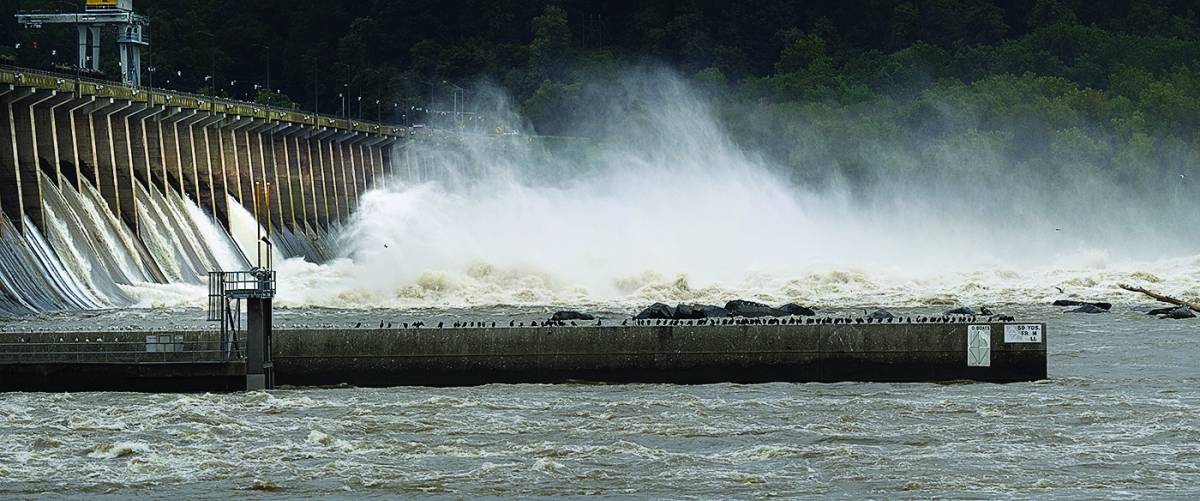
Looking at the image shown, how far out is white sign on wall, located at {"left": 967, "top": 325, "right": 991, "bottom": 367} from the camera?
2207 inches

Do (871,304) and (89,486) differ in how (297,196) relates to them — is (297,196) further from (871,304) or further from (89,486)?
(89,486)

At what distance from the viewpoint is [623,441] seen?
47062mm

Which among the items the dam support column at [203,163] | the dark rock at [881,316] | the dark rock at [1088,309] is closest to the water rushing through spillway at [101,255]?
the dam support column at [203,163]

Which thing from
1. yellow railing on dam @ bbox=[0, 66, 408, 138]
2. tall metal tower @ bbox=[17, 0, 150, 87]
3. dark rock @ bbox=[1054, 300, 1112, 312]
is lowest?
dark rock @ bbox=[1054, 300, 1112, 312]

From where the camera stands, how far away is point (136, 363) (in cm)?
5459

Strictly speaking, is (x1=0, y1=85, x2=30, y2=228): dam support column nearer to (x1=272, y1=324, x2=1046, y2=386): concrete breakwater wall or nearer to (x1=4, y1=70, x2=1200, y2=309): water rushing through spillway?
(x1=4, y1=70, x2=1200, y2=309): water rushing through spillway

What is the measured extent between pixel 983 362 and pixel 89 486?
23.7 m

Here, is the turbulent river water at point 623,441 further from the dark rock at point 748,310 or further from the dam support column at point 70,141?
the dam support column at point 70,141

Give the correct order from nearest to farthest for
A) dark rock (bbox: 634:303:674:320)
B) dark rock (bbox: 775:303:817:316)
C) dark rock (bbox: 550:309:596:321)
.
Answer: dark rock (bbox: 634:303:674:320), dark rock (bbox: 550:309:596:321), dark rock (bbox: 775:303:817:316)

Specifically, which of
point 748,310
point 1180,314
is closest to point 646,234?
point 748,310

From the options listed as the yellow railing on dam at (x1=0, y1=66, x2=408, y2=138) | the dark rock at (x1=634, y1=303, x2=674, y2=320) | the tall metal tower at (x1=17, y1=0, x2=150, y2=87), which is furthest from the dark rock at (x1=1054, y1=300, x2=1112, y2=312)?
the tall metal tower at (x1=17, y1=0, x2=150, y2=87)

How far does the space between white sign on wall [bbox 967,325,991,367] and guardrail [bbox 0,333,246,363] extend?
704 inches

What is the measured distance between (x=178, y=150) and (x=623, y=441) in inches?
3008

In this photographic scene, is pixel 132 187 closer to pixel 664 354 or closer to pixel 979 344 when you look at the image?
pixel 664 354
